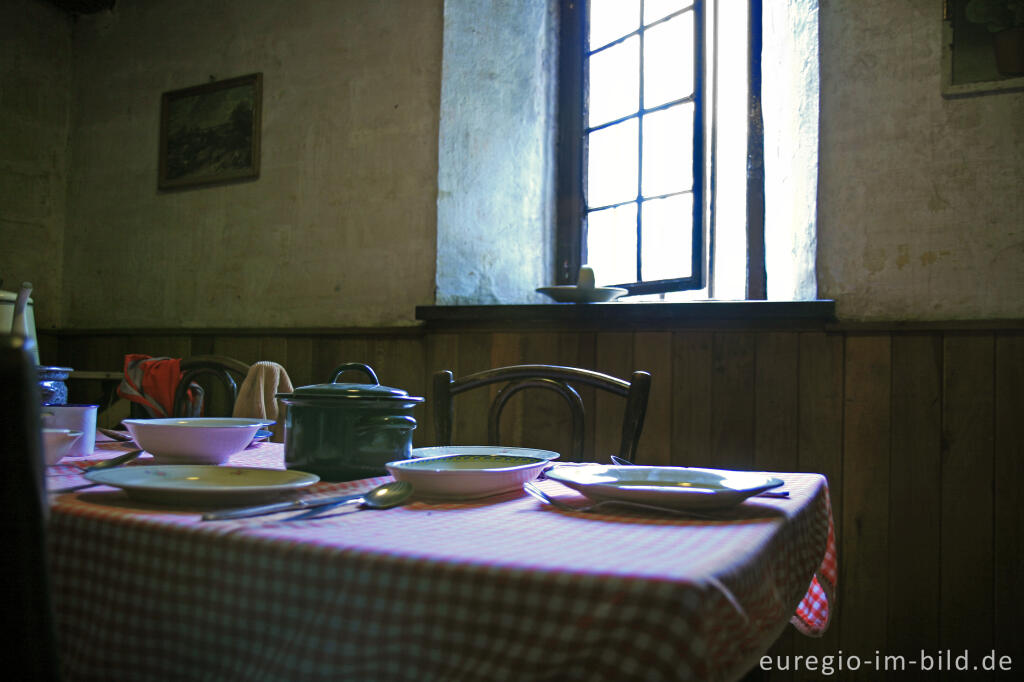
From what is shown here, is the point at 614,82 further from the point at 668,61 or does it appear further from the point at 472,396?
the point at 472,396

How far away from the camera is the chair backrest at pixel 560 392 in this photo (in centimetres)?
145

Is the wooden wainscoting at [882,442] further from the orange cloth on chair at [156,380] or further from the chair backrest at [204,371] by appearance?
the orange cloth on chair at [156,380]

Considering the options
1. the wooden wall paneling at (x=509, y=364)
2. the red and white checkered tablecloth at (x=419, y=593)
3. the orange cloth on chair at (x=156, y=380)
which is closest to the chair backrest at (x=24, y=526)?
the red and white checkered tablecloth at (x=419, y=593)

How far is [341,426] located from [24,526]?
0.47 metres

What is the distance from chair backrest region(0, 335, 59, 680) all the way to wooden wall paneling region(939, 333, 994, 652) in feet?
6.16

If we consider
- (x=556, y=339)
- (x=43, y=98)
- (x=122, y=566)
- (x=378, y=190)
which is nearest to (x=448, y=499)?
(x=122, y=566)

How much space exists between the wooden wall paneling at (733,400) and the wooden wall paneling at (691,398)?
19mm

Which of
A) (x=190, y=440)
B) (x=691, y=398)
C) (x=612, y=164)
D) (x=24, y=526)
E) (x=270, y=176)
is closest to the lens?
(x=24, y=526)

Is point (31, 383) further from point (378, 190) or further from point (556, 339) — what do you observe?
point (378, 190)

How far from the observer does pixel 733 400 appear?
2012mm

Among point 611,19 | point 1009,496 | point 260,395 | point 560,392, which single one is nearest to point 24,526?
point 560,392

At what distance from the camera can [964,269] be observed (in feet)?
5.86

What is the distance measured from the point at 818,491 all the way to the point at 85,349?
350cm

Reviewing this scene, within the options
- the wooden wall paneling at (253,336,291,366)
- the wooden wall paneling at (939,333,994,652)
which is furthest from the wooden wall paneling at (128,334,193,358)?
the wooden wall paneling at (939,333,994,652)
